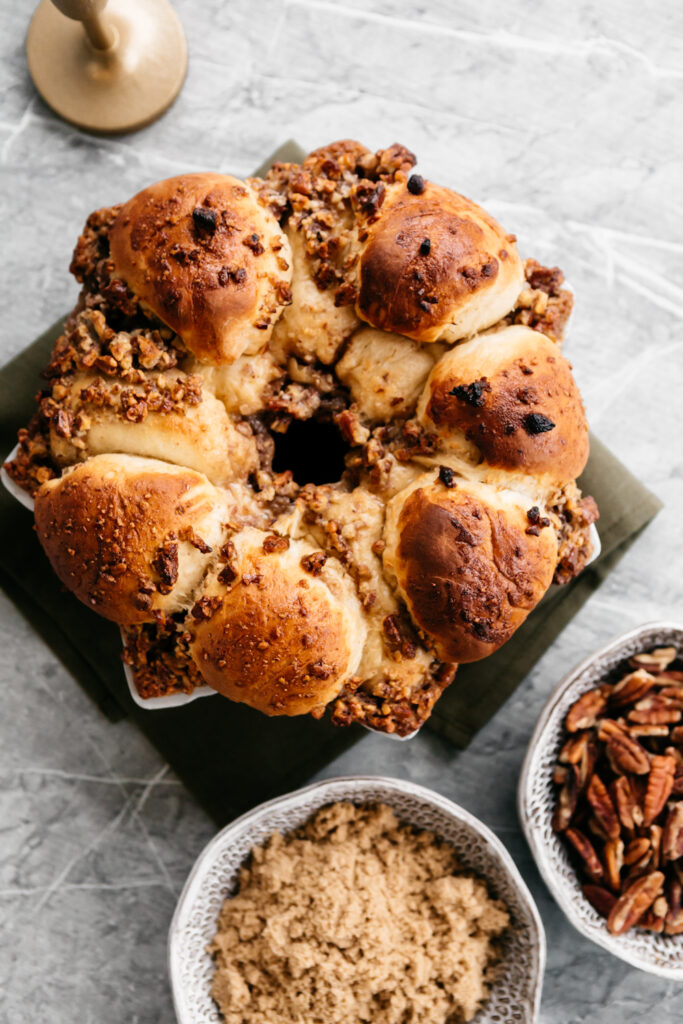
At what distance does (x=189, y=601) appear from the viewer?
1.58m

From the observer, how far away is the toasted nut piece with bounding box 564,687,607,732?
205cm

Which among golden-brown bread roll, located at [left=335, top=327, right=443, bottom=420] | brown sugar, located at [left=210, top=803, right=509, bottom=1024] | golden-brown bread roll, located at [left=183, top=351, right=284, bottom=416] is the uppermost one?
golden-brown bread roll, located at [left=335, top=327, right=443, bottom=420]

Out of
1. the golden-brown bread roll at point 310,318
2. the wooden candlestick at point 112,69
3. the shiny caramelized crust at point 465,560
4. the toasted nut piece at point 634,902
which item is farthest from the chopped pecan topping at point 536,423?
the wooden candlestick at point 112,69

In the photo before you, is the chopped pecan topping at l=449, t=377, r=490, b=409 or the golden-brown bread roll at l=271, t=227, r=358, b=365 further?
the golden-brown bread roll at l=271, t=227, r=358, b=365

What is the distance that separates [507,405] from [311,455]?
434 mm

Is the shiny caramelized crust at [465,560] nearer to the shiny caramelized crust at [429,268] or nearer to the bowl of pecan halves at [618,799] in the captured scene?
the shiny caramelized crust at [429,268]

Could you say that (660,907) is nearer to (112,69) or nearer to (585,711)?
(585,711)

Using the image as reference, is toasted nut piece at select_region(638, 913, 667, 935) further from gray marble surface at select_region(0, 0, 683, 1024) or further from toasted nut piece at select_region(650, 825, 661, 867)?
gray marble surface at select_region(0, 0, 683, 1024)

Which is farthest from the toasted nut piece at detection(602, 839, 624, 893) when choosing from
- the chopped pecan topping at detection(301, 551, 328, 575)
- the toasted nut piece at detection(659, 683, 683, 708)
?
the chopped pecan topping at detection(301, 551, 328, 575)

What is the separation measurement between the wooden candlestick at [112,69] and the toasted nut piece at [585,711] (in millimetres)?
1688

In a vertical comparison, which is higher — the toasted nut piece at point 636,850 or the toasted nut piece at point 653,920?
the toasted nut piece at point 636,850

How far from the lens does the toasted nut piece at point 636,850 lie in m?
2.00

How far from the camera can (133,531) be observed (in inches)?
59.0

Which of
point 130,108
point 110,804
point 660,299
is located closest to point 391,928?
point 110,804
